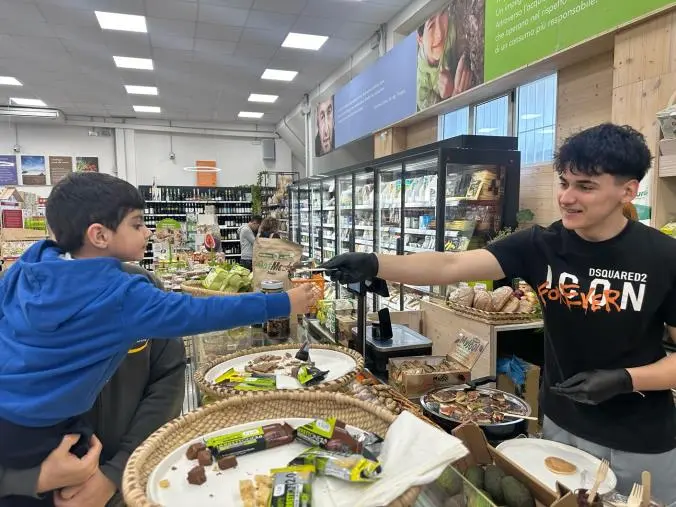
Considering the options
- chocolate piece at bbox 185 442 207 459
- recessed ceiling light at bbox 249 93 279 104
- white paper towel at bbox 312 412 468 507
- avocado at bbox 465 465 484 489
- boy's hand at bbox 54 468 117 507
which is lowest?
boy's hand at bbox 54 468 117 507

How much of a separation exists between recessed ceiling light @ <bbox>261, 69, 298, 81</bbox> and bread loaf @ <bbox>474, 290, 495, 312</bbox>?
23.4 feet

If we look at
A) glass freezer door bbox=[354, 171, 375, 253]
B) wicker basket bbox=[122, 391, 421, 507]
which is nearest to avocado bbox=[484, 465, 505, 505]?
wicker basket bbox=[122, 391, 421, 507]

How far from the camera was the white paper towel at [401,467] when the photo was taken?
787 millimetres

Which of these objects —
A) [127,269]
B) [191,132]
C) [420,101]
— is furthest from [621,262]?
[191,132]

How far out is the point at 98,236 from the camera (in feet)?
4.19

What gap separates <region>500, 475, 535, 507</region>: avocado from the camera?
893 millimetres

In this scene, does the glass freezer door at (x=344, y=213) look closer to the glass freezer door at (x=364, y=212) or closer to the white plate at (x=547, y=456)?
the glass freezer door at (x=364, y=212)

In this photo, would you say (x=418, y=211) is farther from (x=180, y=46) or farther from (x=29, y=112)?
(x=29, y=112)

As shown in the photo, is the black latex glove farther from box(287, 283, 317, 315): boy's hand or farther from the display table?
the display table

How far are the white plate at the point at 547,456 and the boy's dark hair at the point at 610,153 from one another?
765 mm

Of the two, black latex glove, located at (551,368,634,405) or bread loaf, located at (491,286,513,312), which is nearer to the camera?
black latex glove, located at (551,368,634,405)

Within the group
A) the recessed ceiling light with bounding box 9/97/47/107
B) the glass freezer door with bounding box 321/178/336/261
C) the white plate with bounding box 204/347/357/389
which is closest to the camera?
the white plate with bounding box 204/347/357/389

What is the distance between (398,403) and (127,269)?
0.96 metres

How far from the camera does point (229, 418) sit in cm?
121
